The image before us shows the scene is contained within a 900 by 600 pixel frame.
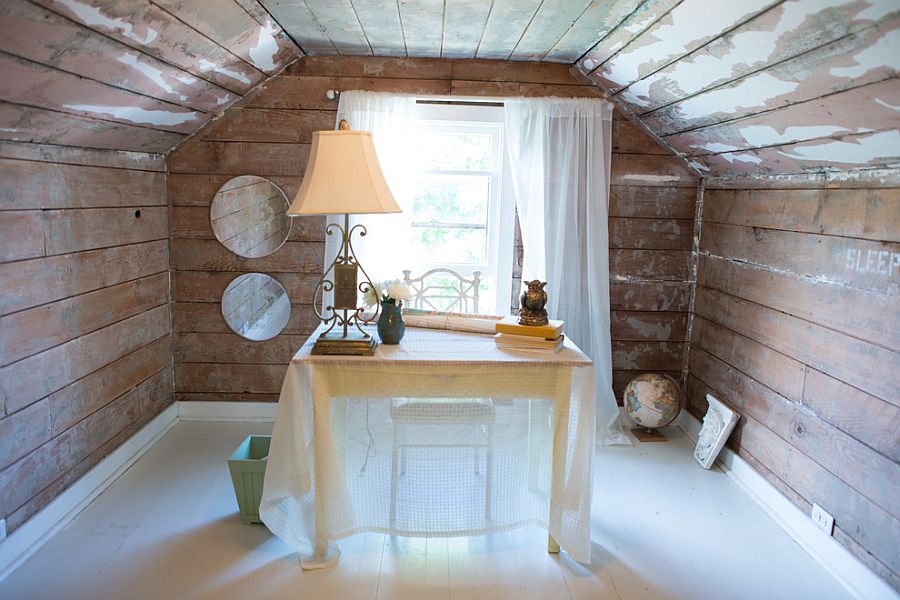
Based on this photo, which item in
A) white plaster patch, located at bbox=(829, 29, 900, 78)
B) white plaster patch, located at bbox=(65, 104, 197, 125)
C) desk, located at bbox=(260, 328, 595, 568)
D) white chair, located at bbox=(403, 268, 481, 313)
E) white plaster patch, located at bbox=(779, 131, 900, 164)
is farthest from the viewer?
white chair, located at bbox=(403, 268, 481, 313)

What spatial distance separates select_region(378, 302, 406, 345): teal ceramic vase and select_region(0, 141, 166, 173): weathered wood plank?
1.33m

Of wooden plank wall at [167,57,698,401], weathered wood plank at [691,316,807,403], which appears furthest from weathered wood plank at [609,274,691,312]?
weathered wood plank at [691,316,807,403]

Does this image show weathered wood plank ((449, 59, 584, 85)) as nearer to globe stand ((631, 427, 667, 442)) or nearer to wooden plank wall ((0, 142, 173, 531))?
wooden plank wall ((0, 142, 173, 531))

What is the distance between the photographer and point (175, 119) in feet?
9.93

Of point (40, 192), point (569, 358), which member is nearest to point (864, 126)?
point (569, 358)

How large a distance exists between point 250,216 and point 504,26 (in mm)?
1620

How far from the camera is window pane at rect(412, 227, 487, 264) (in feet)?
12.1

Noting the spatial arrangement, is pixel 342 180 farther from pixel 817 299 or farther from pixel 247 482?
pixel 817 299

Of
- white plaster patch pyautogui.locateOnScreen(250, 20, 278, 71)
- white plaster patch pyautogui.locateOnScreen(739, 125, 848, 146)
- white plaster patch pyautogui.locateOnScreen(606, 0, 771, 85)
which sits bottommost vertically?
white plaster patch pyautogui.locateOnScreen(739, 125, 848, 146)

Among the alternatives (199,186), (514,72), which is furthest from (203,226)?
(514,72)

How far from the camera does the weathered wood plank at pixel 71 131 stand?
2100 millimetres

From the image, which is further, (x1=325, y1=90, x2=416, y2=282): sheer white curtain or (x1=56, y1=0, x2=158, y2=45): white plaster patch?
(x1=325, y1=90, x2=416, y2=282): sheer white curtain

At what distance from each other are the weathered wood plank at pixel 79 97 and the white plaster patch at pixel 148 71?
0.25ft

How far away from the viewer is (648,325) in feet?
12.2
